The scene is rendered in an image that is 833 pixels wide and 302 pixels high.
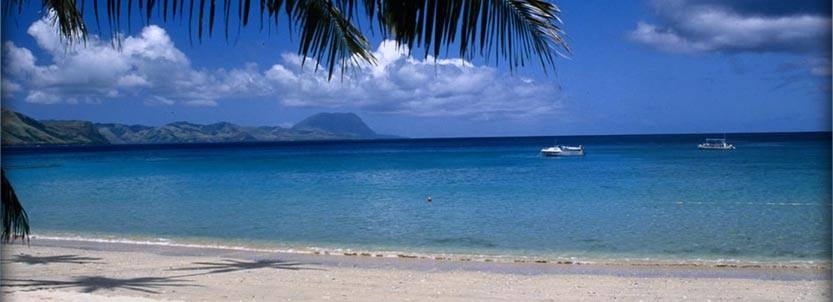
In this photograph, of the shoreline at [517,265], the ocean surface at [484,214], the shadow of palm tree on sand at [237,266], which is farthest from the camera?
the ocean surface at [484,214]

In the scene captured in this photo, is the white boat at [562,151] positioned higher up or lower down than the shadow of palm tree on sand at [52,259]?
higher up

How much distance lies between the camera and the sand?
8609mm

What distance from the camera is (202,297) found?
27.2ft

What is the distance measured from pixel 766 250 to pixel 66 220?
60.5 feet

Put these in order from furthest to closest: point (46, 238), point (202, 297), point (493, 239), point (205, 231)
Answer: point (205, 231) < point (46, 238) < point (493, 239) < point (202, 297)

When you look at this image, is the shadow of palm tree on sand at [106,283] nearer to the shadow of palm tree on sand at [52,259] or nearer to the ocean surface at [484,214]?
the shadow of palm tree on sand at [52,259]

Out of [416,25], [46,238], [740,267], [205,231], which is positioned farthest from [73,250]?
[416,25]

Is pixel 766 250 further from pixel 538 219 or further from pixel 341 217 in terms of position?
pixel 341 217

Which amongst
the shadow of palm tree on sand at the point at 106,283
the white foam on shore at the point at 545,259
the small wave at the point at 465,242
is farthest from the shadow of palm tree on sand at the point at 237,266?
the small wave at the point at 465,242

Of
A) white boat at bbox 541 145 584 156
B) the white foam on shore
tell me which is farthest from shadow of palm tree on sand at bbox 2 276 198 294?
white boat at bbox 541 145 584 156

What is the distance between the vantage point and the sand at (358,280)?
8.61 m

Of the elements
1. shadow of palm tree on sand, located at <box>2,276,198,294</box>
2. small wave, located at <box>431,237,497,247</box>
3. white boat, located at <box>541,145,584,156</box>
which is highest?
white boat, located at <box>541,145,584,156</box>

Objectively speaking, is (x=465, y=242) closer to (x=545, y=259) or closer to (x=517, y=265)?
(x=545, y=259)

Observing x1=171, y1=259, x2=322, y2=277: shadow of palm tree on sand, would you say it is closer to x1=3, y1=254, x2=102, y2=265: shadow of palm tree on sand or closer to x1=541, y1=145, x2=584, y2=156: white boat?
x1=3, y1=254, x2=102, y2=265: shadow of palm tree on sand
